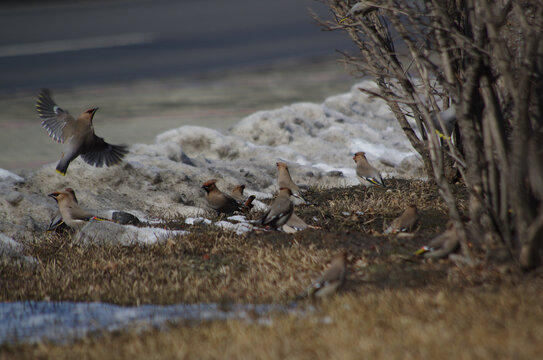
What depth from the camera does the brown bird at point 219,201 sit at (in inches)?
305

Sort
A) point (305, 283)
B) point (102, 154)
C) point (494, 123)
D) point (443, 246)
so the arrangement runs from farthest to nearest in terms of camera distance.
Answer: point (102, 154), point (443, 246), point (305, 283), point (494, 123)

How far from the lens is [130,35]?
148ft

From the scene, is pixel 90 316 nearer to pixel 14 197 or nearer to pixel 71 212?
pixel 71 212

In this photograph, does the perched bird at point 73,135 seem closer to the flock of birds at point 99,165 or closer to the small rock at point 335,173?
the flock of birds at point 99,165

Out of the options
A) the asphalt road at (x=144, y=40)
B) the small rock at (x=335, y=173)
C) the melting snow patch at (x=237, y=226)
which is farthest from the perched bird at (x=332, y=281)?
the asphalt road at (x=144, y=40)

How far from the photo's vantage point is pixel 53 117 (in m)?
7.99

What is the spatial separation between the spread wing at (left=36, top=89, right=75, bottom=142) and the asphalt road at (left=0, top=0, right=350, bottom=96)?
51.2 ft

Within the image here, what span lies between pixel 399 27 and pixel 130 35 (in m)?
41.3

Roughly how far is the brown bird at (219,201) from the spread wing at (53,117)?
5.38 feet

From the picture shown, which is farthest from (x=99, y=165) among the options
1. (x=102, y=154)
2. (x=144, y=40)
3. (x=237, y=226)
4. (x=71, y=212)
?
(x=144, y=40)

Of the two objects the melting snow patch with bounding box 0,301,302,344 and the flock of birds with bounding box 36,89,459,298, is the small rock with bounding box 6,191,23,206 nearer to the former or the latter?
the flock of birds with bounding box 36,89,459,298

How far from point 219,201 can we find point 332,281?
9.54ft

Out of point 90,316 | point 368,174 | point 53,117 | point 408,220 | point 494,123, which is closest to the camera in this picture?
point 90,316

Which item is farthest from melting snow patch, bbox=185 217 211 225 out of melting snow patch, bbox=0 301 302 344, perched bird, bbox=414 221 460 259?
perched bird, bbox=414 221 460 259
